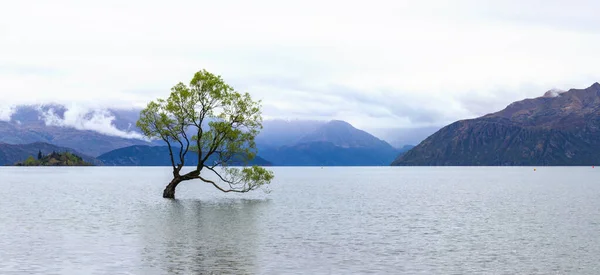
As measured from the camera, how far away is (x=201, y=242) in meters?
51.8

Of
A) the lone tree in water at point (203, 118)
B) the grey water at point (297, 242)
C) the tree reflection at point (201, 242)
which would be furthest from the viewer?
the lone tree in water at point (203, 118)

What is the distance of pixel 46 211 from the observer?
86.8m

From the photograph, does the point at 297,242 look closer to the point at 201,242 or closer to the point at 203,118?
the point at 201,242

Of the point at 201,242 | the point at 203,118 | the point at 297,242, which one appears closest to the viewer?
the point at 201,242

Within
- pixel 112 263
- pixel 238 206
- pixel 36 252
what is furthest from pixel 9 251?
pixel 238 206

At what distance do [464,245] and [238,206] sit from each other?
51.9m

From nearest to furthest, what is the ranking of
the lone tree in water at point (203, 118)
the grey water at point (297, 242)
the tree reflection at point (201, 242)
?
the tree reflection at point (201, 242) < the grey water at point (297, 242) < the lone tree in water at point (203, 118)

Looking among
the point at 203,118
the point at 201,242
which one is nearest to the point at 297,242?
the point at 201,242

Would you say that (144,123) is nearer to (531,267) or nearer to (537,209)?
(537,209)

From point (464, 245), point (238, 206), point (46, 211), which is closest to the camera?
point (464, 245)

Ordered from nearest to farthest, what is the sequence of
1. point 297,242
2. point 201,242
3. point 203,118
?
point 201,242 < point 297,242 < point 203,118

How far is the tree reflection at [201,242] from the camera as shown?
39613 millimetres

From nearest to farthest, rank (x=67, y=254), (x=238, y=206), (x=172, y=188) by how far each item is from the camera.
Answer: (x=67, y=254) → (x=238, y=206) → (x=172, y=188)

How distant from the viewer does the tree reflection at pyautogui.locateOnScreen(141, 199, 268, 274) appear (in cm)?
3961
